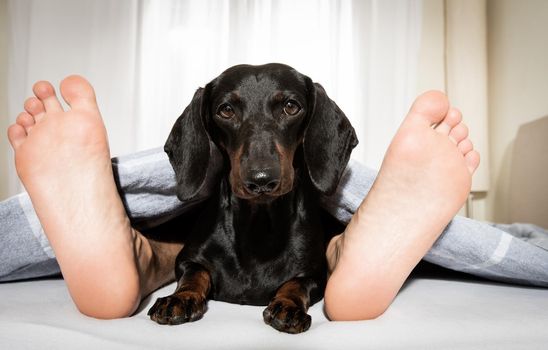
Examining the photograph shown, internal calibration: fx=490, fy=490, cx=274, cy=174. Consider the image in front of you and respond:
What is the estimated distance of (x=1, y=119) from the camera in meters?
3.39

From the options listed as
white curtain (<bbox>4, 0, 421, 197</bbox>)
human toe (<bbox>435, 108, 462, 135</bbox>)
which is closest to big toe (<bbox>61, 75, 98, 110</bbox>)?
human toe (<bbox>435, 108, 462, 135</bbox>)

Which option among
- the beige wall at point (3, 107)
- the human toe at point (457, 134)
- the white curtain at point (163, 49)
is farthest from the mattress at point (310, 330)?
the beige wall at point (3, 107)

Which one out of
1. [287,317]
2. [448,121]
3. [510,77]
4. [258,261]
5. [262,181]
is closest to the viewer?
[287,317]

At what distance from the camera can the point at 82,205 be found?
3.58 feet

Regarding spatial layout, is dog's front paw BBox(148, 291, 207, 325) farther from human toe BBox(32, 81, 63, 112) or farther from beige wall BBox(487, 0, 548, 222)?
beige wall BBox(487, 0, 548, 222)

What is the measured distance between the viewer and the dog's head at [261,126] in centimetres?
127

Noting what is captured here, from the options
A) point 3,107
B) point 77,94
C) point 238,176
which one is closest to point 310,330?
point 238,176

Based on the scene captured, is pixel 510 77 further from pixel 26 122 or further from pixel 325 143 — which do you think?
pixel 26 122

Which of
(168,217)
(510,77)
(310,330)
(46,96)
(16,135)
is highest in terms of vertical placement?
(510,77)

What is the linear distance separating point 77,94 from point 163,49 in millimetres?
2327

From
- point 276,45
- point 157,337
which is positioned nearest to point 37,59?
point 276,45

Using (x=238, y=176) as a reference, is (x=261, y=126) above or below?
above

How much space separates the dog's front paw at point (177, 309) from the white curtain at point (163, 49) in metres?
2.40

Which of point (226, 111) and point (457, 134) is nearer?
point (457, 134)
